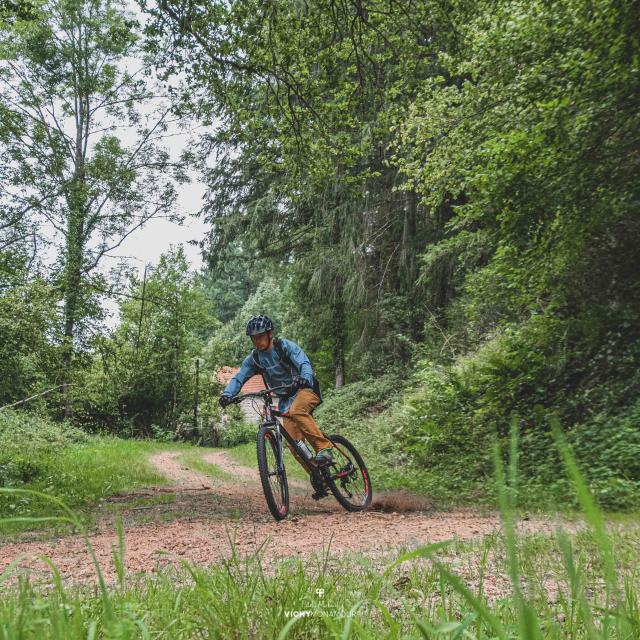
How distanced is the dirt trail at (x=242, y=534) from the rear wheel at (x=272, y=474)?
6.8 inches

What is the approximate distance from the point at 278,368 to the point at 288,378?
0.58 ft

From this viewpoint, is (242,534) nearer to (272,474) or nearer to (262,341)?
(272,474)

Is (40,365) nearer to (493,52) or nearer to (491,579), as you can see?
(493,52)

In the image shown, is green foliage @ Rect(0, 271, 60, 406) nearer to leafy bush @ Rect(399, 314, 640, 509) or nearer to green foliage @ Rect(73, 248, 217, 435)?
leafy bush @ Rect(399, 314, 640, 509)

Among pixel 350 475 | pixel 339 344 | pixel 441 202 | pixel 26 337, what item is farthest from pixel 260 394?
pixel 339 344

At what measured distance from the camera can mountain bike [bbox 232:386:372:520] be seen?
5871 millimetres

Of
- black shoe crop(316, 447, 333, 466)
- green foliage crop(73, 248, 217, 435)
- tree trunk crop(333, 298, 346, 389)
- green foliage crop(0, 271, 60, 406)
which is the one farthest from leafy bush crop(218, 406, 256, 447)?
black shoe crop(316, 447, 333, 466)

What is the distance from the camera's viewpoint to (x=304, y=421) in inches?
249

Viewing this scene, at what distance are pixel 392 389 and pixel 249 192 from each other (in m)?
10.00

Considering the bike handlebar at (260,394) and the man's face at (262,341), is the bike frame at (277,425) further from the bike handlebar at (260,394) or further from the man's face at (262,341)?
the man's face at (262,341)

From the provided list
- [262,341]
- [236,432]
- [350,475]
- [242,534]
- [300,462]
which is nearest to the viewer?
[242,534]

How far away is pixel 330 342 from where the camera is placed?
2609cm

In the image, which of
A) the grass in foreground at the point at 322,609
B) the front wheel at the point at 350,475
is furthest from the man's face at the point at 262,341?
the grass in foreground at the point at 322,609

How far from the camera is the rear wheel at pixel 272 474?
5.66 metres
